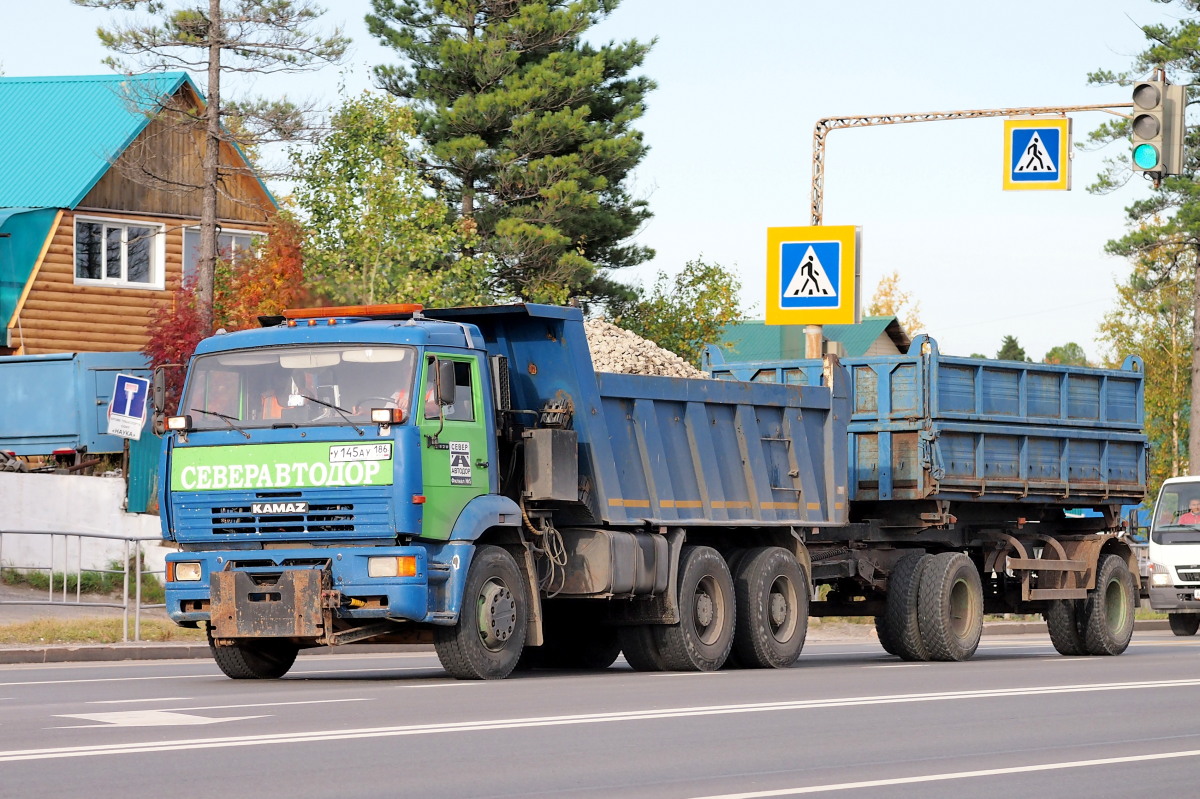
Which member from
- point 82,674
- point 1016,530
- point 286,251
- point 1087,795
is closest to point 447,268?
point 286,251

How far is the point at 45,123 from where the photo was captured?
44031 mm

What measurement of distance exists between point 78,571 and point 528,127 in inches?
868

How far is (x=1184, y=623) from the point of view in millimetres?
29938

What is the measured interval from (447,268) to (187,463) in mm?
26886

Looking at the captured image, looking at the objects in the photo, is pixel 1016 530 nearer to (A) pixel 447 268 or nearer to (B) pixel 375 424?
(B) pixel 375 424

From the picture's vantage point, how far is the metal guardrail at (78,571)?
867 inches

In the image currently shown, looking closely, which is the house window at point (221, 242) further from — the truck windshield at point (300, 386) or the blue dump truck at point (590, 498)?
the truck windshield at point (300, 386)

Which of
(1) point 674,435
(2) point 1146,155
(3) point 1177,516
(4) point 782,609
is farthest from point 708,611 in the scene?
(3) point 1177,516

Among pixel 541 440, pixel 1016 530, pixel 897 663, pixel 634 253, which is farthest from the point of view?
pixel 634 253

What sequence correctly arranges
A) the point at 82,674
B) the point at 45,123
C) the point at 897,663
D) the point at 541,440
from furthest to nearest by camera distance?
the point at 45,123 < the point at 897,663 < the point at 82,674 < the point at 541,440

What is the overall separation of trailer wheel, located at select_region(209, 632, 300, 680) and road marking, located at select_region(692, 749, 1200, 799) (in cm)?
766

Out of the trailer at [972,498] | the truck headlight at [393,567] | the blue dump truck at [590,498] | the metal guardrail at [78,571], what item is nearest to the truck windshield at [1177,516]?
the trailer at [972,498]

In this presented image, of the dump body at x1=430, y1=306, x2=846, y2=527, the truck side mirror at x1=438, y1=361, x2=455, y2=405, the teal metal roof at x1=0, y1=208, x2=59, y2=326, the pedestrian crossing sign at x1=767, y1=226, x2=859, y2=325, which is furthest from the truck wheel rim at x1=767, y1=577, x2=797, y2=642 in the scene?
the teal metal roof at x1=0, y1=208, x2=59, y2=326

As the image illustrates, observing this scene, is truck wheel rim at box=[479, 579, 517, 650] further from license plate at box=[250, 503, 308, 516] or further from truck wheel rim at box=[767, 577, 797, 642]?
truck wheel rim at box=[767, 577, 797, 642]
